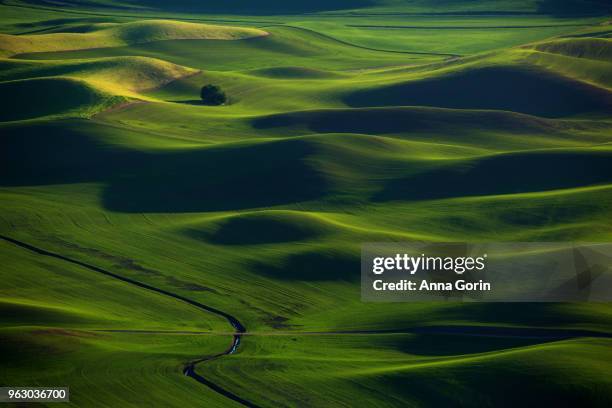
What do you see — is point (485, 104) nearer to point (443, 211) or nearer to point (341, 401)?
point (443, 211)

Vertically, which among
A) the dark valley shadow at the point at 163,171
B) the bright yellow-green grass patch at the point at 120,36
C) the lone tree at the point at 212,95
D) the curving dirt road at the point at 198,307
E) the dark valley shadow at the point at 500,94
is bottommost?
the curving dirt road at the point at 198,307

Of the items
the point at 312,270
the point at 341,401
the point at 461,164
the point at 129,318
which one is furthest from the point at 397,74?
the point at 341,401

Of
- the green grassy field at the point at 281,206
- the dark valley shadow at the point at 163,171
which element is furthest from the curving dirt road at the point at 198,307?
the dark valley shadow at the point at 163,171

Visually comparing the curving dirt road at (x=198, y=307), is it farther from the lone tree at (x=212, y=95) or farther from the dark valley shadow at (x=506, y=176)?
the lone tree at (x=212, y=95)

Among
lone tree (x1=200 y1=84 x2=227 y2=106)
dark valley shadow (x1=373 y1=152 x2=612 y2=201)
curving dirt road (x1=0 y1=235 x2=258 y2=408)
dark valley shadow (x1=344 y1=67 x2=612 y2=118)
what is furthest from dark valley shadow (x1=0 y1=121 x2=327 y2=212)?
dark valley shadow (x1=344 y1=67 x2=612 y2=118)

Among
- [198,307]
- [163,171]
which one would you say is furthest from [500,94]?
[198,307]
